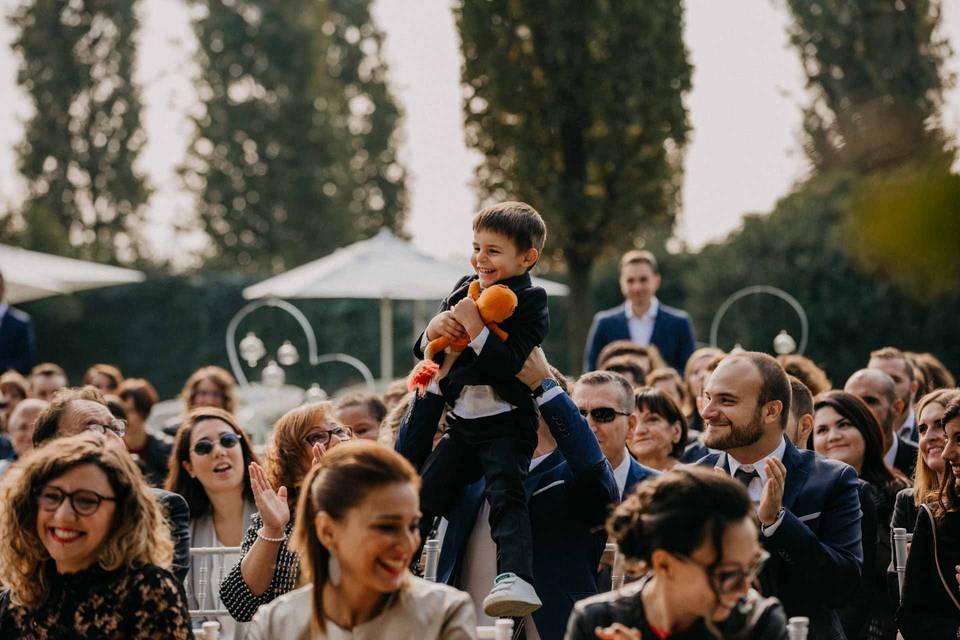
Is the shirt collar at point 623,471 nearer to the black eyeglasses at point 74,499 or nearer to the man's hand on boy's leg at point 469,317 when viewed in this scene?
the man's hand on boy's leg at point 469,317

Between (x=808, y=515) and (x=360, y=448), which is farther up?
(x=360, y=448)

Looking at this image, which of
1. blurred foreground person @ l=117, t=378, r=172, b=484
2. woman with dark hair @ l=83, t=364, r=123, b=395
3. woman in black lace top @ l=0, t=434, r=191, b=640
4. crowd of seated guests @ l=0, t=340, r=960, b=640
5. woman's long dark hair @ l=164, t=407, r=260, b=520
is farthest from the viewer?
Result: woman with dark hair @ l=83, t=364, r=123, b=395

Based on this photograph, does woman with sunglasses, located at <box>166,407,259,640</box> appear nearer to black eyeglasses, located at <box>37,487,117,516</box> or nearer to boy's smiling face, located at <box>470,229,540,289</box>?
boy's smiling face, located at <box>470,229,540,289</box>

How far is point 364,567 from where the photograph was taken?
2971mm

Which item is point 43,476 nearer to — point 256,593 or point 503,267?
point 256,593

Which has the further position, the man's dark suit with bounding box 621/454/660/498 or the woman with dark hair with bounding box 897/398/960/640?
the man's dark suit with bounding box 621/454/660/498

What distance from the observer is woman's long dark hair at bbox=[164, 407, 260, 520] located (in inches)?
216

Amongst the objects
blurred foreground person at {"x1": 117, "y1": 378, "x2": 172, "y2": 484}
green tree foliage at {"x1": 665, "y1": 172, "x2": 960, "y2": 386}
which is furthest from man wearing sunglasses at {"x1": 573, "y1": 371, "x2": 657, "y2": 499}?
green tree foliage at {"x1": 665, "y1": 172, "x2": 960, "y2": 386}

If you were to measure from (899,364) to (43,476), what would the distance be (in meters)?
5.54

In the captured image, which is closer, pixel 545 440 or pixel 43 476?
pixel 43 476

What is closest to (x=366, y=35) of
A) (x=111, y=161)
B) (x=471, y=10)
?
(x=111, y=161)

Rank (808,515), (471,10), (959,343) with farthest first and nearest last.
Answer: (959,343)
(471,10)
(808,515)

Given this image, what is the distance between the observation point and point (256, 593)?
4.30m

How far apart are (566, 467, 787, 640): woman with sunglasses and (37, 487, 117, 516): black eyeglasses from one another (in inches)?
51.6
